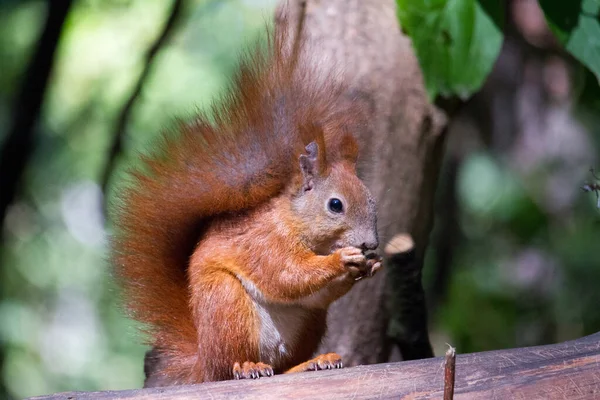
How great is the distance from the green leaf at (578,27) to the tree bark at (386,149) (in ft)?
2.07

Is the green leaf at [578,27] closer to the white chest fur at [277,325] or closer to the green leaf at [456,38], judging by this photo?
the green leaf at [456,38]

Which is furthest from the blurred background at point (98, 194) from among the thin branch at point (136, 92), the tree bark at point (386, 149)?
the tree bark at point (386, 149)

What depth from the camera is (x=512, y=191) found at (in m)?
4.18

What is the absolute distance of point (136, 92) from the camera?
344 centimetres

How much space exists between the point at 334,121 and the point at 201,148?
0.40 m

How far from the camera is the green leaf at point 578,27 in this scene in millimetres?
2188

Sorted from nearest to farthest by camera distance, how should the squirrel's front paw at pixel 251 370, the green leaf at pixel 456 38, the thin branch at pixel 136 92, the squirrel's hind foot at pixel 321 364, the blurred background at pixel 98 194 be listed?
the squirrel's front paw at pixel 251 370
the squirrel's hind foot at pixel 321 364
the green leaf at pixel 456 38
the thin branch at pixel 136 92
the blurred background at pixel 98 194

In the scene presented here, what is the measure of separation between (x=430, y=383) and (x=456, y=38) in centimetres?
124

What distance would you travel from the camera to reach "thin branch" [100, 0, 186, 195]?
340cm

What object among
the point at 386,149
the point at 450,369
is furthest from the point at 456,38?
the point at 450,369

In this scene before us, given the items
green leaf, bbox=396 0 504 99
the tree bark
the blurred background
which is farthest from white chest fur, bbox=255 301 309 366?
the blurred background

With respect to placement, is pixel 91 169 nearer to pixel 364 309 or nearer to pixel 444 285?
pixel 364 309

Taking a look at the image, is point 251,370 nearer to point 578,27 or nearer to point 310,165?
point 310,165

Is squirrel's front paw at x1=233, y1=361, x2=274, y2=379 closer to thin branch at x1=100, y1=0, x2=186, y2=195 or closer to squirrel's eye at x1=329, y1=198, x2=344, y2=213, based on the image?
squirrel's eye at x1=329, y1=198, x2=344, y2=213
